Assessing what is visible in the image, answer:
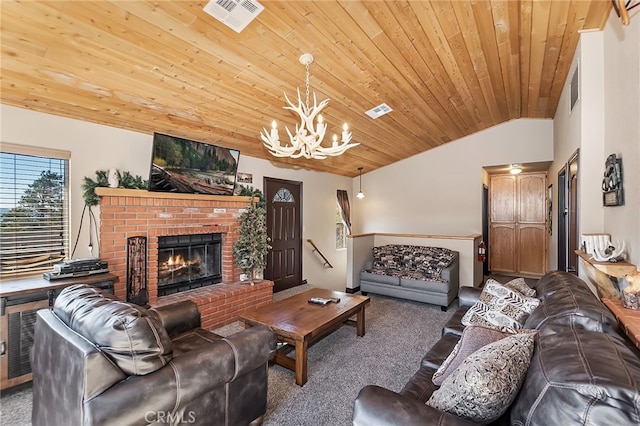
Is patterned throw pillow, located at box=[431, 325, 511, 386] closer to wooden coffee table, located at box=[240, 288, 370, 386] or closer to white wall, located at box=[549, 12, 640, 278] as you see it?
wooden coffee table, located at box=[240, 288, 370, 386]

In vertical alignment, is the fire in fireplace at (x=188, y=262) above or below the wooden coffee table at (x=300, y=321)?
above

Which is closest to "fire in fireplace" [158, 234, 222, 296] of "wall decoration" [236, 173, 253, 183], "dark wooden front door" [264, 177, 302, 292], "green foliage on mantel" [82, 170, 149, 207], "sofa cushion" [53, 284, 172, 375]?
"green foliage on mantel" [82, 170, 149, 207]

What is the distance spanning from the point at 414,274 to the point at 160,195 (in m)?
3.85

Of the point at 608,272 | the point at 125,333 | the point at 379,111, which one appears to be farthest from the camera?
the point at 379,111

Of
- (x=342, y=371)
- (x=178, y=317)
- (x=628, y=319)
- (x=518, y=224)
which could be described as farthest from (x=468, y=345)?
(x=518, y=224)

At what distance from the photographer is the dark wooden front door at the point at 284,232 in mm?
5254

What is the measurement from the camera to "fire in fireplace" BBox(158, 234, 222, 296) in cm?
379

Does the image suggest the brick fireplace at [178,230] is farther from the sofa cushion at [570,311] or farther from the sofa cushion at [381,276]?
the sofa cushion at [570,311]

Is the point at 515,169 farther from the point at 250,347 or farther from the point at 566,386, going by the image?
the point at 250,347

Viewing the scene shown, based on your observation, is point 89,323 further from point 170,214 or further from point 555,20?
point 555,20

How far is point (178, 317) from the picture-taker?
241 cm

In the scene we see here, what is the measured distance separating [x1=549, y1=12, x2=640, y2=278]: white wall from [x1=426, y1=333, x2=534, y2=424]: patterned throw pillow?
5.20 feet

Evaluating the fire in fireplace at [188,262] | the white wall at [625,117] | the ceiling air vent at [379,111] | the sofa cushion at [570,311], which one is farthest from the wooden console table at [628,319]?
the fire in fireplace at [188,262]

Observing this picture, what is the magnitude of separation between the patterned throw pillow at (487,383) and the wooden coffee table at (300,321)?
138 cm
